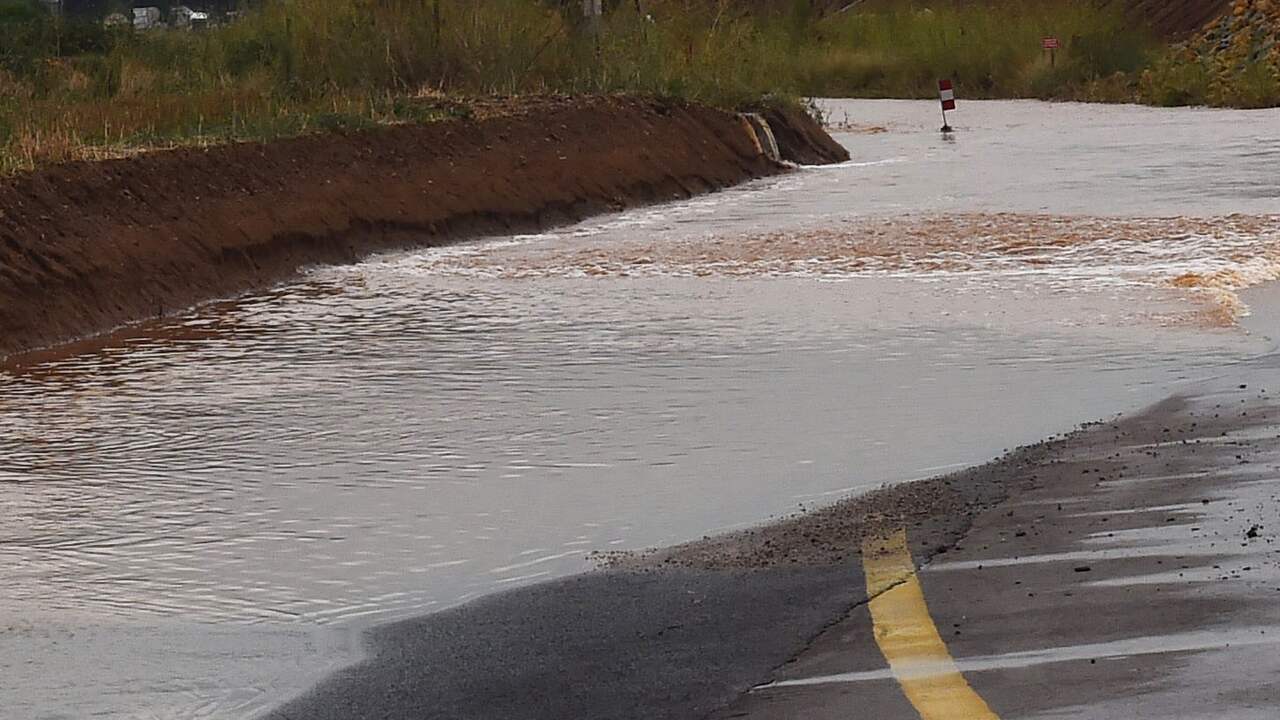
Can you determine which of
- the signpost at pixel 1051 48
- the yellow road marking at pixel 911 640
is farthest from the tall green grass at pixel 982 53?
the yellow road marking at pixel 911 640

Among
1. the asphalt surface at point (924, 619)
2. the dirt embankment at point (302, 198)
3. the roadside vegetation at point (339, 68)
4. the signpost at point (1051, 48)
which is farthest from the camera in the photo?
the signpost at point (1051, 48)

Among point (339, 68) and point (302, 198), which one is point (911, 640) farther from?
point (339, 68)

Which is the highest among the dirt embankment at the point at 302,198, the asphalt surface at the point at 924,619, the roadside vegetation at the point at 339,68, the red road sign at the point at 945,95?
the roadside vegetation at the point at 339,68

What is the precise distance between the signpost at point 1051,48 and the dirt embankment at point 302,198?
A: 3136 centimetres

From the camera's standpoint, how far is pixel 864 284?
649 inches

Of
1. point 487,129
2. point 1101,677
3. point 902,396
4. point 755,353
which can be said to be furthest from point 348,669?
point 487,129

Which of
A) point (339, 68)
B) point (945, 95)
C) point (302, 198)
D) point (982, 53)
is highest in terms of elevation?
point (339, 68)

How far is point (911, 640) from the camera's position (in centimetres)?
598

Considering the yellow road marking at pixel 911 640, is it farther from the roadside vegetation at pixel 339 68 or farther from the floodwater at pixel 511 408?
the roadside vegetation at pixel 339 68

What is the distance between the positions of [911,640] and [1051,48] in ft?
182

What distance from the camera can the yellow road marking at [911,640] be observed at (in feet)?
17.5

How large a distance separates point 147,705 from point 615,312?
9.40 m

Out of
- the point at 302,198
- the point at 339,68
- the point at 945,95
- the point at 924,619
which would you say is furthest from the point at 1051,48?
the point at 924,619

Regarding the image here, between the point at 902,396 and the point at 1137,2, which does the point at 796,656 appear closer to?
the point at 902,396
